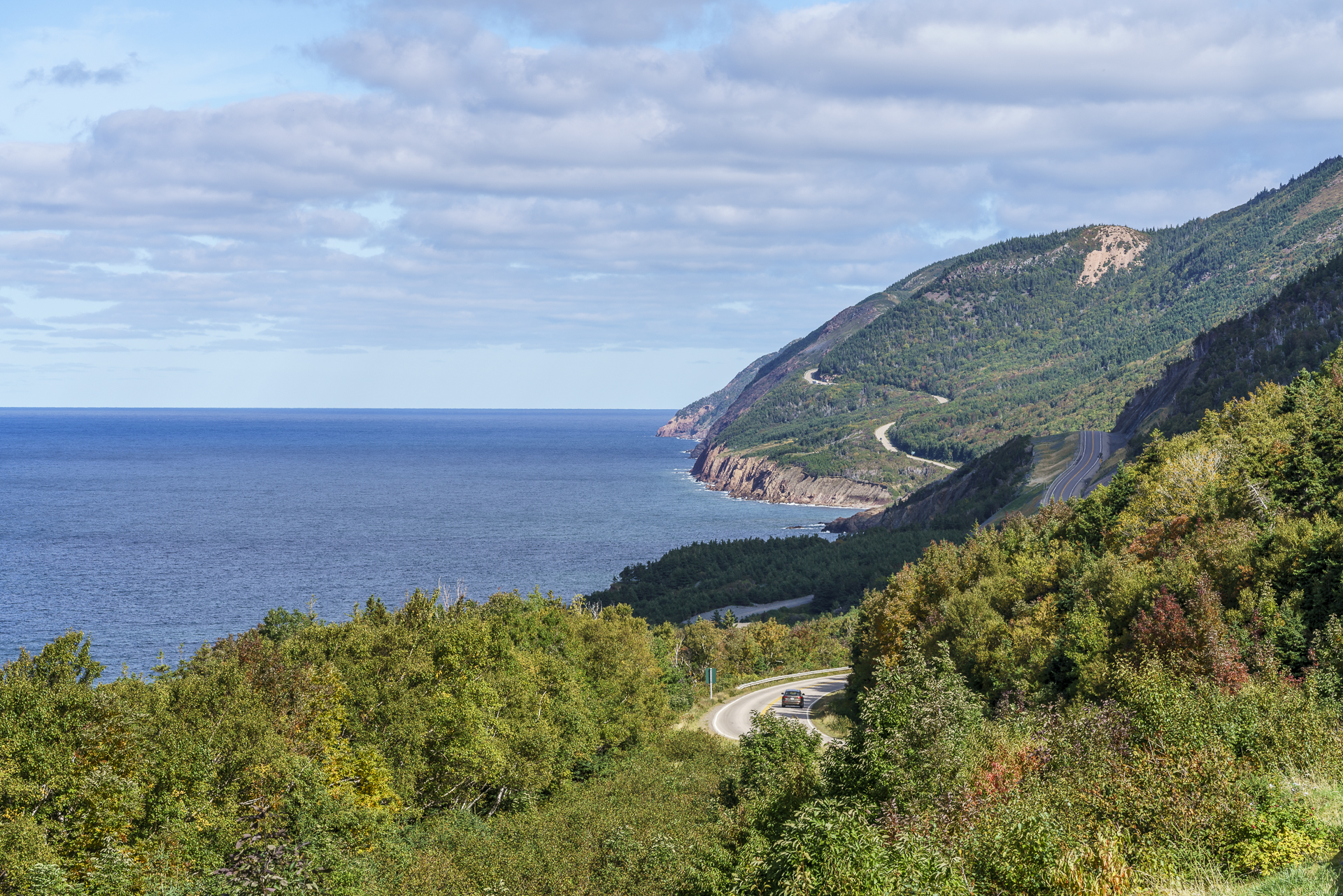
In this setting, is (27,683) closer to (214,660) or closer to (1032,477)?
(214,660)

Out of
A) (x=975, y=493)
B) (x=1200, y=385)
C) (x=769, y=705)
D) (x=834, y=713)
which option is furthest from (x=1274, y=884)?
(x=975, y=493)

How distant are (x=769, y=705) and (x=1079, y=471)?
94551 millimetres

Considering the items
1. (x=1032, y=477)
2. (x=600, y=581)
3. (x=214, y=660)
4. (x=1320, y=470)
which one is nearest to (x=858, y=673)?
(x=1320, y=470)

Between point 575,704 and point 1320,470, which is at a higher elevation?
point 1320,470

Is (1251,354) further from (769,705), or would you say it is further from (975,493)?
(769,705)

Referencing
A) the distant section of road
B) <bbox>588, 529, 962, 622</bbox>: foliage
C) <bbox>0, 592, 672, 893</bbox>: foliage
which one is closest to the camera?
<bbox>0, 592, 672, 893</bbox>: foliage

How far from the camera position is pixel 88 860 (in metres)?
27.9

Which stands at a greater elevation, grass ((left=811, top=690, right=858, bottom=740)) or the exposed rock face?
the exposed rock face

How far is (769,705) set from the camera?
2827 inches

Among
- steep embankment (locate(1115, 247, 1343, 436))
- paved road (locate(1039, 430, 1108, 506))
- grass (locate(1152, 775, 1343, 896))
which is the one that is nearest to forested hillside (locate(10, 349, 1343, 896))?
grass (locate(1152, 775, 1343, 896))

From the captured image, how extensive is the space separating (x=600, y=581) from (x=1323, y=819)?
445 ft

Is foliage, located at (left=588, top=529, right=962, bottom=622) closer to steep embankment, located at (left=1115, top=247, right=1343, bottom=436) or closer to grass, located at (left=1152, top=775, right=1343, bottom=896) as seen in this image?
steep embankment, located at (left=1115, top=247, right=1343, bottom=436)

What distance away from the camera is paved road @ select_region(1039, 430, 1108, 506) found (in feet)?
441

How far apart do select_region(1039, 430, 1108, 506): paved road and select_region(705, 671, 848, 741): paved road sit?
5194 cm
